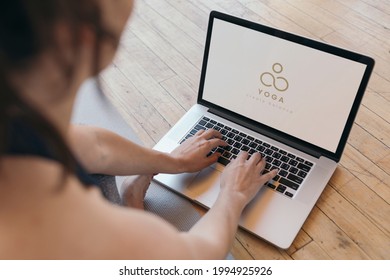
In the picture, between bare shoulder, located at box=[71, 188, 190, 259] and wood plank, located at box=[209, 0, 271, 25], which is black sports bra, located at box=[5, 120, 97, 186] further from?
wood plank, located at box=[209, 0, 271, 25]

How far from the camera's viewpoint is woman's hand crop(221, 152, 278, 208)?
835mm

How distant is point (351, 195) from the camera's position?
0.90 meters

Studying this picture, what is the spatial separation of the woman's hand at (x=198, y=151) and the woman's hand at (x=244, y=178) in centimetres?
6

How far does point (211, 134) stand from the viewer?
98 cm

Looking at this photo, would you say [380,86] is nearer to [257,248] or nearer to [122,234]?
[257,248]

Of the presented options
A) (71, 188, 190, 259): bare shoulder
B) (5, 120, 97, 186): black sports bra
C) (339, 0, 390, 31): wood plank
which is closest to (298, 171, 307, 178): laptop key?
(71, 188, 190, 259): bare shoulder

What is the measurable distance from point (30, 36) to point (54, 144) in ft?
0.33

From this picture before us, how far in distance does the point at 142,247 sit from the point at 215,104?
0.64 meters

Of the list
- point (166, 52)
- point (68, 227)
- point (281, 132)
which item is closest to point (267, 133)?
point (281, 132)

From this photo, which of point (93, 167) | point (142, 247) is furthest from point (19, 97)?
point (93, 167)

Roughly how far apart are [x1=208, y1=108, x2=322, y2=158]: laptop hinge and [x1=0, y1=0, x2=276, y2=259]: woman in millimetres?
488

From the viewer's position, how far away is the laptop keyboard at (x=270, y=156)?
891 millimetres

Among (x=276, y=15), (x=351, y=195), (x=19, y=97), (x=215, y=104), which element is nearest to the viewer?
(x=19, y=97)
